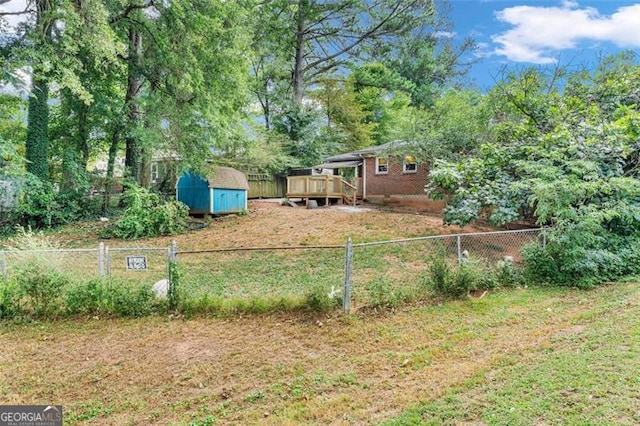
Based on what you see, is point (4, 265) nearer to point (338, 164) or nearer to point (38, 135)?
point (38, 135)

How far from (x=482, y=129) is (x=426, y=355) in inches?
400

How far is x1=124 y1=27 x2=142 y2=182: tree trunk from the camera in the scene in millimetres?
12938

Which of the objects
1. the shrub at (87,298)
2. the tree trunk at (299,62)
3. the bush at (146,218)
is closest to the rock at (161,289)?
the shrub at (87,298)

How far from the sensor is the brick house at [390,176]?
15.8 m

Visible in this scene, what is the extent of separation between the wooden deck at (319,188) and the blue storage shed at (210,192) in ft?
11.3

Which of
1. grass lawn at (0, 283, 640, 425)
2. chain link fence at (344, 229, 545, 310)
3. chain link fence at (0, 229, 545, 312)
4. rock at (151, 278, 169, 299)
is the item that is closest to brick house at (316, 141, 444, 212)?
chain link fence at (344, 229, 545, 310)

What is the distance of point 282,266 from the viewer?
8.24 metres

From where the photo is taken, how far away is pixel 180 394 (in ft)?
11.7

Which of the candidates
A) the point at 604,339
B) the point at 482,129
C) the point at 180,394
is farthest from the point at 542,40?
the point at 180,394

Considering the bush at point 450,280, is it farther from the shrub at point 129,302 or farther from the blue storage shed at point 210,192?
the blue storage shed at point 210,192

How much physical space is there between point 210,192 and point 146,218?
3.06 meters

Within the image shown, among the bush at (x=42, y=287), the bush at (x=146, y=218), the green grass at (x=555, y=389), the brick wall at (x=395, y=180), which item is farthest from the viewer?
the brick wall at (x=395, y=180)

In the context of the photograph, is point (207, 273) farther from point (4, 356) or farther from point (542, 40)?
point (542, 40)

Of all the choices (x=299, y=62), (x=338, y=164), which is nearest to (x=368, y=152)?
(x=338, y=164)
